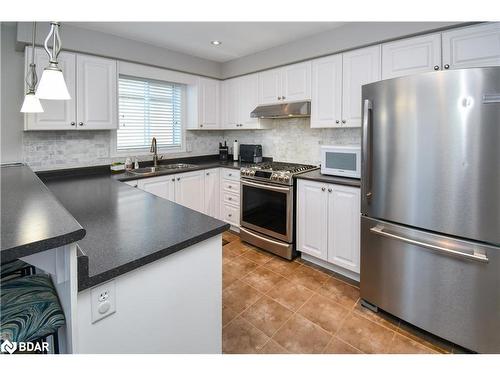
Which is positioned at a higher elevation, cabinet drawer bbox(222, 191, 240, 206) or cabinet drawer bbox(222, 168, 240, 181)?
cabinet drawer bbox(222, 168, 240, 181)

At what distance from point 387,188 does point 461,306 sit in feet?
2.79

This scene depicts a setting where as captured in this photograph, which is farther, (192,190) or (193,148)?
(193,148)

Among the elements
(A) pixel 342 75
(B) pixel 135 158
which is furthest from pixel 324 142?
(B) pixel 135 158

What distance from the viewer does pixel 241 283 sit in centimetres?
266

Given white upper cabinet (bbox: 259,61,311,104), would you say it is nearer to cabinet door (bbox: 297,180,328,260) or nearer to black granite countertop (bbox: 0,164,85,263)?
cabinet door (bbox: 297,180,328,260)

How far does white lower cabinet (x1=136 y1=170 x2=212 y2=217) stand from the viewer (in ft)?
10.7

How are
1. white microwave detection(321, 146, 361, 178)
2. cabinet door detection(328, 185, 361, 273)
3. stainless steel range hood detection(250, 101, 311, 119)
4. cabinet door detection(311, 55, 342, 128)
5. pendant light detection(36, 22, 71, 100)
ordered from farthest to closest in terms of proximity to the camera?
stainless steel range hood detection(250, 101, 311, 119)
cabinet door detection(311, 55, 342, 128)
white microwave detection(321, 146, 361, 178)
cabinet door detection(328, 185, 361, 273)
pendant light detection(36, 22, 71, 100)

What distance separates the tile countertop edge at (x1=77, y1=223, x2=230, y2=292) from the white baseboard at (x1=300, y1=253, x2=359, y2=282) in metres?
1.92

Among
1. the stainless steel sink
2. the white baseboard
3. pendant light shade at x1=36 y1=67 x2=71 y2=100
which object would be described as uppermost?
pendant light shade at x1=36 y1=67 x2=71 y2=100

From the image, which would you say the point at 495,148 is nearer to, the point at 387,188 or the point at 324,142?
the point at 387,188

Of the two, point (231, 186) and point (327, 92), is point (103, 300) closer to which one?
point (327, 92)

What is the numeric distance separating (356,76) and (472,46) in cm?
88

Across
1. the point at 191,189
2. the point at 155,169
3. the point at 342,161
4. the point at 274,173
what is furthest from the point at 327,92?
the point at 155,169

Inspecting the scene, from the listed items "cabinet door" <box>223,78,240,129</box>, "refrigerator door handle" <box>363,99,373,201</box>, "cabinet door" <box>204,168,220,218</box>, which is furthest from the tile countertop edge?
"cabinet door" <box>223,78,240,129</box>
